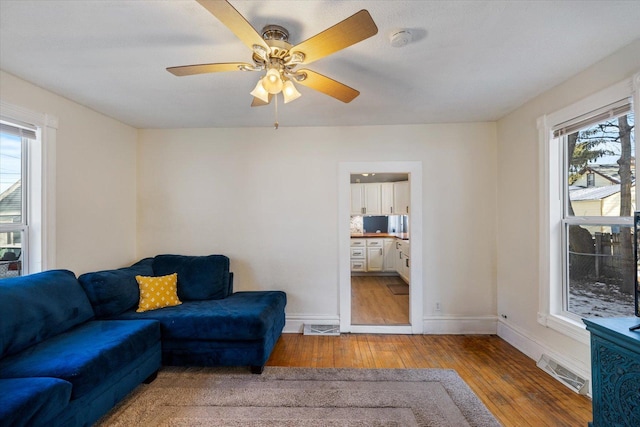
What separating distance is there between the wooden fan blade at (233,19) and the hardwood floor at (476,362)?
8.56 ft

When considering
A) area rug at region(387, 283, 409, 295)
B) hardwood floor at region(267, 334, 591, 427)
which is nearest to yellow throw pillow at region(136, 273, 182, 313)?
hardwood floor at region(267, 334, 591, 427)

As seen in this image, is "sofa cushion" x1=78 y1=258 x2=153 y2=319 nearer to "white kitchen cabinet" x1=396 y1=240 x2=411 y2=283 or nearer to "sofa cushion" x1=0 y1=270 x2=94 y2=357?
"sofa cushion" x1=0 y1=270 x2=94 y2=357

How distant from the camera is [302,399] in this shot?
7.08 ft

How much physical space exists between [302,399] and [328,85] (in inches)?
88.7

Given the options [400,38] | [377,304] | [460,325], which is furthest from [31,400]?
[377,304]

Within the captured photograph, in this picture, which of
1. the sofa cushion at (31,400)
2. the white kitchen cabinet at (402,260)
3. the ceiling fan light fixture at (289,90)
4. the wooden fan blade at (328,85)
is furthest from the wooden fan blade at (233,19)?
the white kitchen cabinet at (402,260)

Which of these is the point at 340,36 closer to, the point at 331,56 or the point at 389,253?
the point at 331,56

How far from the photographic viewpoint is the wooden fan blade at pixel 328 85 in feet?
5.81

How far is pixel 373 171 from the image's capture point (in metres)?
3.49

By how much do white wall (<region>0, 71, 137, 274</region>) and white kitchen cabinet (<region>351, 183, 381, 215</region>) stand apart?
4.34 meters

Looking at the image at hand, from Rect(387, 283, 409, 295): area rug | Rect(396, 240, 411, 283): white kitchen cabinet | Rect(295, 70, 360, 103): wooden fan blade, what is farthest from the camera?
Rect(396, 240, 411, 283): white kitchen cabinet

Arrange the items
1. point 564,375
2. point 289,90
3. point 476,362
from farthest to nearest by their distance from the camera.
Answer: point 476,362, point 564,375, point 289,90

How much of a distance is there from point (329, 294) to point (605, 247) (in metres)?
2.56

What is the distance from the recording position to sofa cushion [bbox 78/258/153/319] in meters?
2.54
